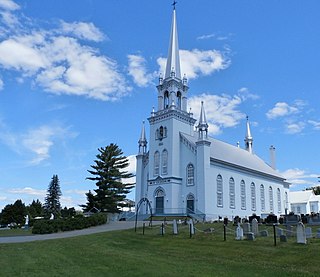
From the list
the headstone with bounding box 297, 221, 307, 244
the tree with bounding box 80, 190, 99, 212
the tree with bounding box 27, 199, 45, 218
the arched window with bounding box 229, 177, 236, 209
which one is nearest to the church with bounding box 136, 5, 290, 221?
the arched window with bounding box 229, 177, 236, 209

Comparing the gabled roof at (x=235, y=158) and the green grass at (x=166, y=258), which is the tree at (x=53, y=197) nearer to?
the gabled roof at (x=235, y=158)

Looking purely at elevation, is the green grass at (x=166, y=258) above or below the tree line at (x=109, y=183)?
below

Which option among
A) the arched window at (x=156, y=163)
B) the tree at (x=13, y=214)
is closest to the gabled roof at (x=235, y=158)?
the arched window at (x=156, y=163)

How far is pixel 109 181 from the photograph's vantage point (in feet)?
184

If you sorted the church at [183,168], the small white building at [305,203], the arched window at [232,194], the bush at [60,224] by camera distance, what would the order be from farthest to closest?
the small white building at [305,203] < the arched window at [232,194] < the church at [183,168] < the bush at [60,224]

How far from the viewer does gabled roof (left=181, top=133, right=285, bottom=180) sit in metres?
48.5

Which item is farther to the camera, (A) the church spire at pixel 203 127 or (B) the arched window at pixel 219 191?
(B) the arched window at pixel 219 191

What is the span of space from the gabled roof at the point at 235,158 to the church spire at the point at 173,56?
360 inches

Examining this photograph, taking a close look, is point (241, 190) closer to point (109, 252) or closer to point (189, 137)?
point (189, 137)

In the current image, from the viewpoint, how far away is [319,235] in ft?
61.7

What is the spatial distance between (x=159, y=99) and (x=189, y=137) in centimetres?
703

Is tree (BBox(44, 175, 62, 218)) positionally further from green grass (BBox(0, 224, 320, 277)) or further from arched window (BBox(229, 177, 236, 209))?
green grass (BBox(0, 224, 320, 277))

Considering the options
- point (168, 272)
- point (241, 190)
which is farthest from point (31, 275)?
point (241, 190)

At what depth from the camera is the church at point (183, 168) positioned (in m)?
44.6
